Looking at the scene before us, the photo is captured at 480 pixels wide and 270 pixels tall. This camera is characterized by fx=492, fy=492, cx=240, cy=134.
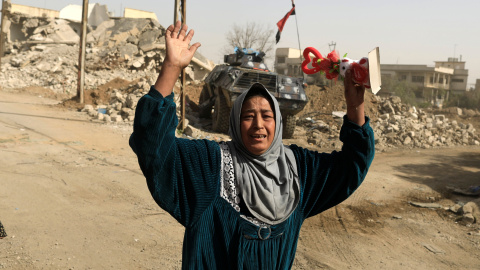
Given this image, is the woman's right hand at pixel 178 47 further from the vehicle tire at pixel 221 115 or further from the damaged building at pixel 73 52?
the damaged building at pixel 73 52

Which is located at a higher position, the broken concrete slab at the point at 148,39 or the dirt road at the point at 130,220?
the broken concrete slab at the point at 148,39

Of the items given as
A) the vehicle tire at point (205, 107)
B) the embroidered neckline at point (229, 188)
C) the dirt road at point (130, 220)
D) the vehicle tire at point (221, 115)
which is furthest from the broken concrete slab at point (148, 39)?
the embroidered neckline at point (229, 188)

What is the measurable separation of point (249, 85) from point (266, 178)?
1060 cm

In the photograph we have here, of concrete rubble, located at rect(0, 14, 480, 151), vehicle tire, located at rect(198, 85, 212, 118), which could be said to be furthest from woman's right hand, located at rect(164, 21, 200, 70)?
vehicle tire, located at rect(198, 85, 212, 118)

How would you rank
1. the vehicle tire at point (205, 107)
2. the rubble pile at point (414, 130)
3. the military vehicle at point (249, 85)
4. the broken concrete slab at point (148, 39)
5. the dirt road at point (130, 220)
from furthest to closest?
the broken concrete slab at point (148, 39)
the vehicle tire at point (205, 107)
the rubble pile at point (414, 130)
the military vehicle at point (249, 85)
the dirt road at point (130, 220)

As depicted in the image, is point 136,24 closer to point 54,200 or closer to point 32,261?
point 54,200

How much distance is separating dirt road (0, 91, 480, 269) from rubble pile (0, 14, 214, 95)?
1345cm

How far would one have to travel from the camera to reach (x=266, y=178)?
187 centimetres

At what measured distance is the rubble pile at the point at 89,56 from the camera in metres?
22.9

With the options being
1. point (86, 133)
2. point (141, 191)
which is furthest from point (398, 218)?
point (86, 133)

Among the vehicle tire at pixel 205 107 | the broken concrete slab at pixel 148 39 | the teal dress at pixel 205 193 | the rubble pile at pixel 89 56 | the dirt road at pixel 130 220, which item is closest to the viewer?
the teal dress at pixel 205 193

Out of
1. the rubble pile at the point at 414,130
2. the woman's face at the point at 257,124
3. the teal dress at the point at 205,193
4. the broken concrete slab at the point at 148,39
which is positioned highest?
the broken concrete slab at the point at 148,39

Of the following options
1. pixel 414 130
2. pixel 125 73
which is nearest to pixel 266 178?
pixel 414 130

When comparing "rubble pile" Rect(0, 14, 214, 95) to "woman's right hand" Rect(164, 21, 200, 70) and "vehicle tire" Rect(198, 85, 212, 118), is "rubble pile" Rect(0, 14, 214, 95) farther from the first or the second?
"woman's right hand" Rect(164, 21, 200, 70)
